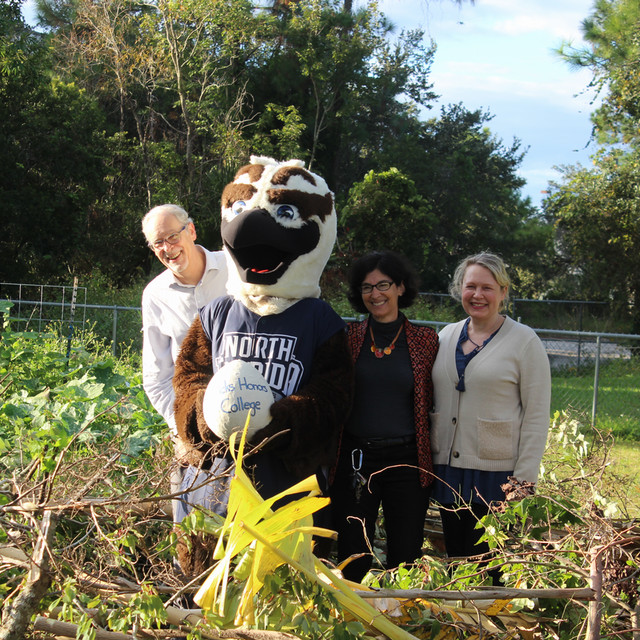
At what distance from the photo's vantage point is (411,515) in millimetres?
2904

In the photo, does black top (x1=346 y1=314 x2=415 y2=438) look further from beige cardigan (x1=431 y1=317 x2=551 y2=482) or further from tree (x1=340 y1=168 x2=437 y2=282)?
tree (x1=340 y1=168 x2=437 y2=282)

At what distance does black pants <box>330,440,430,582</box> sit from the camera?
2.90 meters

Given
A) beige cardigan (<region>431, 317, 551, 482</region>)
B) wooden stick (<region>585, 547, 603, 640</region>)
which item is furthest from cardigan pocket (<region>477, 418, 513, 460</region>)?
wooden stick (<region>585, 547, 603, 640</region>)

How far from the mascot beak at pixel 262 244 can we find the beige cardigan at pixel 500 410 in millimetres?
820

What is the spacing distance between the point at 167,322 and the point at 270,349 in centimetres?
72

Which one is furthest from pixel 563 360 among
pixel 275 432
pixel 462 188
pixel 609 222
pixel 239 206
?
pixel 275 432

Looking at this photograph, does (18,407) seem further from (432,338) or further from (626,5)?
(626,5)

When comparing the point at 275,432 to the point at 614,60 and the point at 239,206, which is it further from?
the point at 614,60

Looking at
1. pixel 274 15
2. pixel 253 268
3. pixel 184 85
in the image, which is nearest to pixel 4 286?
pixel 184 85

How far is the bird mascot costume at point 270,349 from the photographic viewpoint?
252cm

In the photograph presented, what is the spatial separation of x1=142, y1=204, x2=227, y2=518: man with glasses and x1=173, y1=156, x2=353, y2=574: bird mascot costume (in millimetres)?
277

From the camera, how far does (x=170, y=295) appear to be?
321 centimetres

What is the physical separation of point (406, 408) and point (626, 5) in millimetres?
19375

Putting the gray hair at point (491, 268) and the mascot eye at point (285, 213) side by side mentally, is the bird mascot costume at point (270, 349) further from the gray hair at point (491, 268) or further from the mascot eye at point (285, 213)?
the gray hair at point (491, 268)
